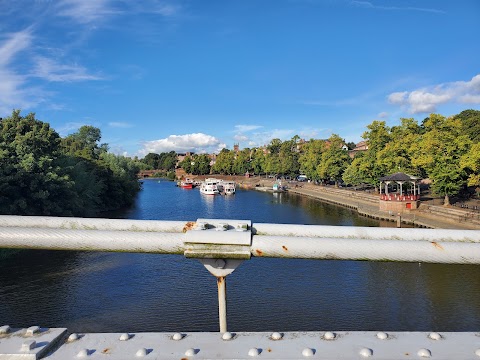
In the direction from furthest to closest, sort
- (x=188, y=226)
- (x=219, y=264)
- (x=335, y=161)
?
(x=335, y=161), (x=188, y=226), (x=219, y=264)

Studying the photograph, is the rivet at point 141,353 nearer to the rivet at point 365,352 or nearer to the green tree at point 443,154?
the rivet at point 365,352

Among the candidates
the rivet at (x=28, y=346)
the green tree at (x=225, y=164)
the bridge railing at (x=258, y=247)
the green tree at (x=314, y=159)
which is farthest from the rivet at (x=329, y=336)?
the green tree at (x=225, y=164)

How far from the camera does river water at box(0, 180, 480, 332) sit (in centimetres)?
1233

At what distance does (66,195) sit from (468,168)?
29633 mm

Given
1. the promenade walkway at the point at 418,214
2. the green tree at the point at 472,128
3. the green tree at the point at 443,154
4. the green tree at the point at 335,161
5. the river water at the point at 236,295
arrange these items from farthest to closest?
1. the green tree at the point at 335,161
2. the green tree at the point at 472,128
3. the green tree at the point at 443,154
4. the promenade walkway at the point at 418,214
5. the river water at the point at 236,295

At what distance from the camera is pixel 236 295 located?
47.4 feet

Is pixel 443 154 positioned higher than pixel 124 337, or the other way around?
pixel 443 154

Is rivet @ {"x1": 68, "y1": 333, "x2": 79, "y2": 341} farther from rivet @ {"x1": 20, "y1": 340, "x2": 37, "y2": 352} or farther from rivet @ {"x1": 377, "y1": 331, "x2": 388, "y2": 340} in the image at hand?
rivet @ {"x1": 377, "y1": 331, "x2": 388, "y2": 340}

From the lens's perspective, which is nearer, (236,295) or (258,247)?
(258,247)

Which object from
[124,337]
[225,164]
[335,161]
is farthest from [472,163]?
[225,164]

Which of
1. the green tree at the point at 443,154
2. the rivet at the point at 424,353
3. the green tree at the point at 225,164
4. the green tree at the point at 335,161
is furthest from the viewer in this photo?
the green tree at the point at 225,164

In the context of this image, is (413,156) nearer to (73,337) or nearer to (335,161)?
(335,161)

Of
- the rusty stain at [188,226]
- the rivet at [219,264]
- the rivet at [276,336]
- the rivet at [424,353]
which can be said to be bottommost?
the rivet at [424,353]

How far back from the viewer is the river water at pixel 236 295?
12.3 metres
